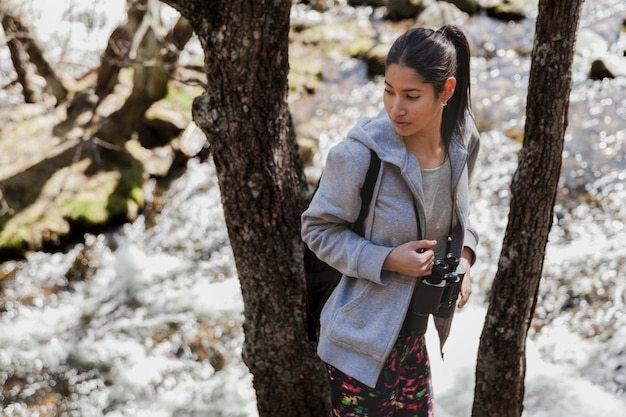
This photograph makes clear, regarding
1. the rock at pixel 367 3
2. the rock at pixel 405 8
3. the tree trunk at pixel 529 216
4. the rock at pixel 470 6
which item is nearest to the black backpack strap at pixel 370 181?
the tree trunk at pixel 529 216

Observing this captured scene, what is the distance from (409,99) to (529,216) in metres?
0.87

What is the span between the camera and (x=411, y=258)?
6.68ft

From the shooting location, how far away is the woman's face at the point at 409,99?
6.48 feet

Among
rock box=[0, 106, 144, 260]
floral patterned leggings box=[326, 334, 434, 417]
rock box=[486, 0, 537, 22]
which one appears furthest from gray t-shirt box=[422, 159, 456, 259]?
rock box=[486, 0, 537, 22]

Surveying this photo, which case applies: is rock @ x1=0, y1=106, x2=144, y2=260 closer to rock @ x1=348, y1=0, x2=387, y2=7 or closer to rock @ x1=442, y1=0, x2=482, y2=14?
rock @ x1=348, y1=0, x2=387, y2=7

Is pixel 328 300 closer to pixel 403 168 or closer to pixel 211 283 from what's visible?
pixel 403 168

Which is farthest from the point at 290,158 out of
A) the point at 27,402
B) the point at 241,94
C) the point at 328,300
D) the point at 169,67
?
the point at 169,67

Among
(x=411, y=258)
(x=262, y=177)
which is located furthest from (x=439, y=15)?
(x=411, y=258)

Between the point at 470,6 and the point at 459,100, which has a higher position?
the point at 470,6

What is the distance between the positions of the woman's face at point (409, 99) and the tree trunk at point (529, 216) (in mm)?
544

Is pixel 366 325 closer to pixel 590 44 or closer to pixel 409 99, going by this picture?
pixel 409 99

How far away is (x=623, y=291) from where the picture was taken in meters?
5.73

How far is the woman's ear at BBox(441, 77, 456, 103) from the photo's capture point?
203cm

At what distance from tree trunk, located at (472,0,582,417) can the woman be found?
1.01 ft
